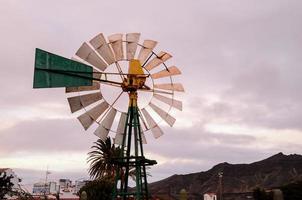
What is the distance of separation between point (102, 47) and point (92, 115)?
2.77 m

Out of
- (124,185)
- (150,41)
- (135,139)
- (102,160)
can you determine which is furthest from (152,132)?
(102,160)

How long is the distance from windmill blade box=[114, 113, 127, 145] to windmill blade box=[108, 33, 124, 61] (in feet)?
8.07

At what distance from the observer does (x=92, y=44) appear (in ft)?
57.4

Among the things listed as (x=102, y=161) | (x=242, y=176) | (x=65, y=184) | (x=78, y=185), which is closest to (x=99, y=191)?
(x=102, y=161)

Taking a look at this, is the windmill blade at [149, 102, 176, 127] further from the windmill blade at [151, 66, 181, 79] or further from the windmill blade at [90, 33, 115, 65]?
the windmill blade at [90, 33, 115, 65]

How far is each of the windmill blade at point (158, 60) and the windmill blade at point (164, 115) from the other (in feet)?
5.40

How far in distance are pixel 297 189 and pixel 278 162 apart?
113365 millimetres

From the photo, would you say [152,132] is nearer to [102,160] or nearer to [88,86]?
[88,86]

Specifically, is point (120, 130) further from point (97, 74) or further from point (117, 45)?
point (117, 45)

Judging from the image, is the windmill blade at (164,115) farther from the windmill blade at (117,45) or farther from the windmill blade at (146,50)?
the windmill blade at (117,45)

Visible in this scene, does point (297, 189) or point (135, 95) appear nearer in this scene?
point (135, 95)

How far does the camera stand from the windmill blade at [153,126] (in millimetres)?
18828

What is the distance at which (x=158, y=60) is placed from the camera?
62.4 ft

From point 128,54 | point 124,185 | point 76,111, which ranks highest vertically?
point 128,54
